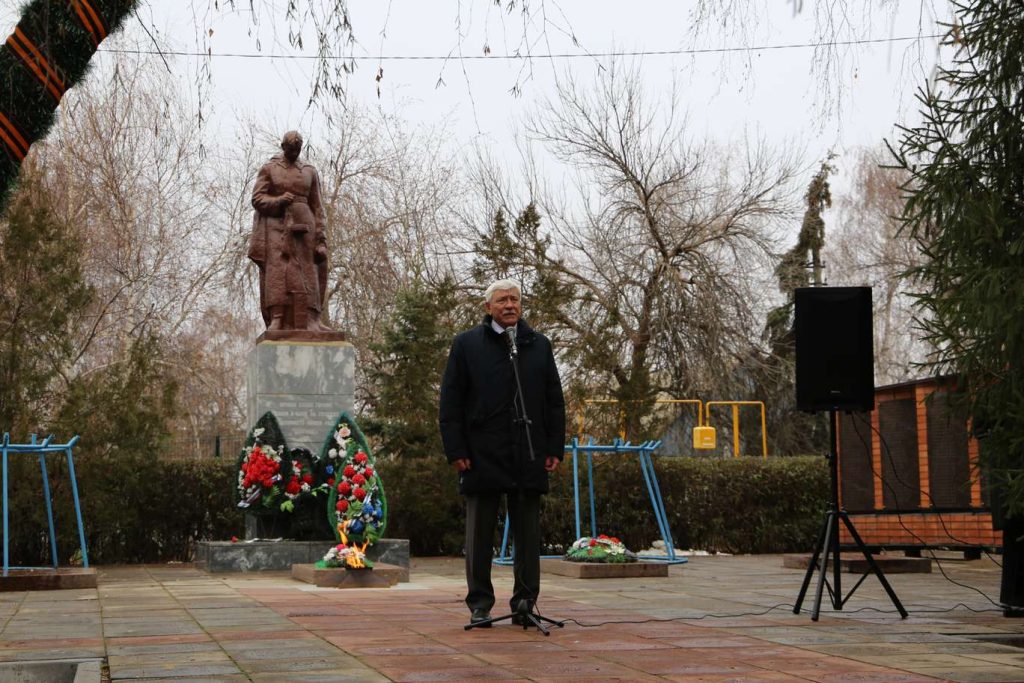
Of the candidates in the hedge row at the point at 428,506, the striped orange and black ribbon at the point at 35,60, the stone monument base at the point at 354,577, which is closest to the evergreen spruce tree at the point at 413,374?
the hedge row at the point at 428,506

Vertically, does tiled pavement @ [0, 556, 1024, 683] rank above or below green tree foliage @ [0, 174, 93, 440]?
below

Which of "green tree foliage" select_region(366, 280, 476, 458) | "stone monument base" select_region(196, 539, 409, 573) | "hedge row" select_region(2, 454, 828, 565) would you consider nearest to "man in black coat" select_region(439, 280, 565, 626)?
"stone monument base" select_region(196, 539, 409, 573)

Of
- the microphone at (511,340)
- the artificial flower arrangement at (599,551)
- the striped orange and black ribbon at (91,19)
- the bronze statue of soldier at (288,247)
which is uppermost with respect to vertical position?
the bronze statue of soldier at (288,247)

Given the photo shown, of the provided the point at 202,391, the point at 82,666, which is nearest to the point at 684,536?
the point at 82,666

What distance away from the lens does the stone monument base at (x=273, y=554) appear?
12.3 m

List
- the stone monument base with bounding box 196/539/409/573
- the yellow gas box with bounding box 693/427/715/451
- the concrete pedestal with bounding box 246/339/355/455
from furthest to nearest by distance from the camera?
the yellow gas box with bounding box 693/427/715/451, the concrete pedestal with bounding box 246/339/355/455, the stone monument base with bounding box 196/539/409/573

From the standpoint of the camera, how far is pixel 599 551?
450 inches

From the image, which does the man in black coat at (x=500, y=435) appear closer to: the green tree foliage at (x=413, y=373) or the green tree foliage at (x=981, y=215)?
the green tree foliage at (x=981, y=215)

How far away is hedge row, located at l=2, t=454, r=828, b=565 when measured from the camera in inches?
529

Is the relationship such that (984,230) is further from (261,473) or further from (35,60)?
(261,473)

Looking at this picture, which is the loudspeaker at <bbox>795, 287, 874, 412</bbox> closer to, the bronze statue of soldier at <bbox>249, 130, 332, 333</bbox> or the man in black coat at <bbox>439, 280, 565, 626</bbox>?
the man in black coat at <bbox>439, 280, 565, 626</bbox>

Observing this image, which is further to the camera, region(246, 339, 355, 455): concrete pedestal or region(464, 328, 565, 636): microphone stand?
region(246, 339, 355, 455): concrete pedestal

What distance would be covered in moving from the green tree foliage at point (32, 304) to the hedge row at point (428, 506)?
62 cm

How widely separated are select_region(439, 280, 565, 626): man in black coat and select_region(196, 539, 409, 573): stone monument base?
5584 millimetres
